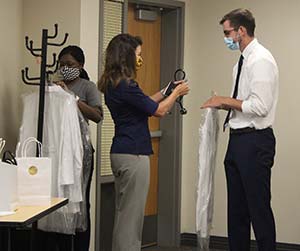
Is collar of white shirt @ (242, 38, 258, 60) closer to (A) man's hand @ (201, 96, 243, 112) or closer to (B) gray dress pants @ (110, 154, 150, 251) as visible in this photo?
(A) man's hand @ (201, 96, 243, 112)

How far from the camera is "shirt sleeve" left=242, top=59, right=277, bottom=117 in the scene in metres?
3.57

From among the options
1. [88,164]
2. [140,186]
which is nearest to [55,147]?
[88,164]

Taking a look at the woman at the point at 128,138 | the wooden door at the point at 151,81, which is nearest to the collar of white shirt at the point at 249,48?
the woman at the point at 128,138

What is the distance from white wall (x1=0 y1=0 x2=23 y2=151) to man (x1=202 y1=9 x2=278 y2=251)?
1.36 meters

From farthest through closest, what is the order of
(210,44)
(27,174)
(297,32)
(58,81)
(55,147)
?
1. (210,44)
2. (297,32)
3. (58,81)
4. (55,147)
5. (27,174)

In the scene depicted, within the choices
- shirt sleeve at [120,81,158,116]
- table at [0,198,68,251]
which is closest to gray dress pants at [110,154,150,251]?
shirt sleeve at [120,81,158,116]

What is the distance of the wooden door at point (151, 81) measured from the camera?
531cm

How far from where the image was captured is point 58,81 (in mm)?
4141

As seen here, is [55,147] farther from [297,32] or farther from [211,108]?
[297,32]

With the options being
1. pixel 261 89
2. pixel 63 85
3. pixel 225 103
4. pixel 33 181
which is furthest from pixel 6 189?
pixel 261 89

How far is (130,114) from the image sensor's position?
3617 millimetres

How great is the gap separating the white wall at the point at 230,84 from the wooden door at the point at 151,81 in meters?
0.25

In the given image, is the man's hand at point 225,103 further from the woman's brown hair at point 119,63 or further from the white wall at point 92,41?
the white wall at point 92,41

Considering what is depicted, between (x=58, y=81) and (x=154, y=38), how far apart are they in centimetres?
150
